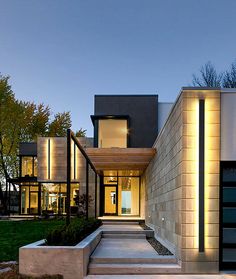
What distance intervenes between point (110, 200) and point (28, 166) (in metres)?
11.0

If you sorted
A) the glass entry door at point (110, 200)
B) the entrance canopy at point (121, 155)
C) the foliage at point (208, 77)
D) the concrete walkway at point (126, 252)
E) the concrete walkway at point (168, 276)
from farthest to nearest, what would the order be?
the foliage at point (208, 77) < the glass entry door at point (110, 200) < the entrance canopy at point (121, 155) < the concrete walkway at point (126, 252) < the concrete walkway at point (168, 276)

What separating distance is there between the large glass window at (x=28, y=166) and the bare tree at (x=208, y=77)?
61.7 ft

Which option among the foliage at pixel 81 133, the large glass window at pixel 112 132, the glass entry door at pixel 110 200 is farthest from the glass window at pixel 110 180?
the foliage at pixel 81 133

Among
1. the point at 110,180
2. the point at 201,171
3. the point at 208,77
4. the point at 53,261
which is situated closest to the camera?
the point at 53,261

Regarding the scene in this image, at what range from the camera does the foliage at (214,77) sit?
3813 centimetres

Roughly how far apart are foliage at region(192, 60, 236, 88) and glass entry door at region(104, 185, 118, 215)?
1713 cm

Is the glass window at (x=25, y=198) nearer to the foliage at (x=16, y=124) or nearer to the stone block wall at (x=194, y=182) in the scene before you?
the foliage at (x=16, y=124)

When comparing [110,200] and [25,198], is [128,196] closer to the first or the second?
[110,200]

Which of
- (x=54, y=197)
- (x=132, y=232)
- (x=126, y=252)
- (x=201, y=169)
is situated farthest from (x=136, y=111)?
(x=201, y=169)

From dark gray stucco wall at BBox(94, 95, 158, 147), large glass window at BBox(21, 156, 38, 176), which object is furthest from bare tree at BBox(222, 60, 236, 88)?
large glass window at BBox(21, 156, 38, 176)

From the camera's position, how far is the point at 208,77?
39812 mm

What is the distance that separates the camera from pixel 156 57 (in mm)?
39594

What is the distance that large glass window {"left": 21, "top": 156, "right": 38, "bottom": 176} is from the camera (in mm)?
34719

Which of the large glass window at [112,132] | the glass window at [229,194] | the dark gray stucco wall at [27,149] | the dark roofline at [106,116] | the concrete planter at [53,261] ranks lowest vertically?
the concrete planter at [53,261]
